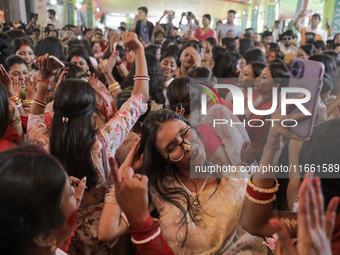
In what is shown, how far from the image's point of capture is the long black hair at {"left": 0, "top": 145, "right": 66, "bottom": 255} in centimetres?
61

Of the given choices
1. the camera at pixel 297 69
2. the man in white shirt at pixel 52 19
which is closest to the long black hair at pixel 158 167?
the camera at pixel 297 69

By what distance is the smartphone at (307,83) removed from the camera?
77 centimetres

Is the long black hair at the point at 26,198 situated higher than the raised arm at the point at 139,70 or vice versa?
the raised arm at the point at 139,70

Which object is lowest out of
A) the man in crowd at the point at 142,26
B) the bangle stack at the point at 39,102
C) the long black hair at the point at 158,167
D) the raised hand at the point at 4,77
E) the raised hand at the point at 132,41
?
the long black hair at the point at 158,167

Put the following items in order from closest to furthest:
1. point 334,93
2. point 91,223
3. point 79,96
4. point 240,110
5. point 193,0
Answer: point 79,96 → point 91,223 → point 240,110 → point 334,93 → point 193,0

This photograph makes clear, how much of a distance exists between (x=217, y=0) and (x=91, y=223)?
22038 millimetres

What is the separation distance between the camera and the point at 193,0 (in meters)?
20.6

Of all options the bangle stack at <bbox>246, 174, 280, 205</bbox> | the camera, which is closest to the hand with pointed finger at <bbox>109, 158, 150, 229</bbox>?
the bangle stack at <bbox>246, 174, 280, 205</bbox>

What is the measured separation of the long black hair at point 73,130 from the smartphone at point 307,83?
0.87 m

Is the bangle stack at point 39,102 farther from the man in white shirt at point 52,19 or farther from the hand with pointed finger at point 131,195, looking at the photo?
the man in white shirt at point 52,19

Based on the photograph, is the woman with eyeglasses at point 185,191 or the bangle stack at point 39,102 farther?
the bangle stack at point 39,102

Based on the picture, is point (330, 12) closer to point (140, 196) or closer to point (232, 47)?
point (232, 47)

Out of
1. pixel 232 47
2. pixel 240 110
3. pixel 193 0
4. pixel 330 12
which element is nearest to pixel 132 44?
pixel 240 110

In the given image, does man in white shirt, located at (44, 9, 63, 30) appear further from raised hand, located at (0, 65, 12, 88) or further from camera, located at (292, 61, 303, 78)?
camera, located at (292, 61, 303, 78)
